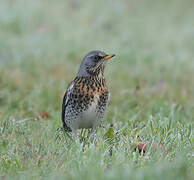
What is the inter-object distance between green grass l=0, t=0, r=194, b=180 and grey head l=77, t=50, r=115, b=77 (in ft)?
2.41

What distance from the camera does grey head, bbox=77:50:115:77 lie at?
19.5 ft

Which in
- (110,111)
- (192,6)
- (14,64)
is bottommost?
(110,111)

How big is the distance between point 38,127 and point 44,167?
2020mm

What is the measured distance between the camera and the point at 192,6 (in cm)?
1828

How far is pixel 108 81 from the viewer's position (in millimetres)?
9367

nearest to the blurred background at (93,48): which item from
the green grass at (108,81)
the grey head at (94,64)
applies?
the green grass at (108,81)

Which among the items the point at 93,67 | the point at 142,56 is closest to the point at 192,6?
the point at 142,56

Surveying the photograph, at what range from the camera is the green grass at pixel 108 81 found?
13.4 feet

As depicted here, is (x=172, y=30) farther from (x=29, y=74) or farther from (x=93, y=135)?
(x=93, y=135)

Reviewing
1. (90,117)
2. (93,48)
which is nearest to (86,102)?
(90,117)

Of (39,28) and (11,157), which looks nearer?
(11,157)

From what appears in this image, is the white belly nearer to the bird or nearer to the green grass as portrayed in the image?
the bird

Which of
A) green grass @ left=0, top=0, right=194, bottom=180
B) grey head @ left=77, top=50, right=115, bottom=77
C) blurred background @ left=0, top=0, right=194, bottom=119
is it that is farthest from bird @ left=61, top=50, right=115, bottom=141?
blurred background @ left=0, top=0, right=194, bottom=119

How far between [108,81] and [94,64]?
132 inches
